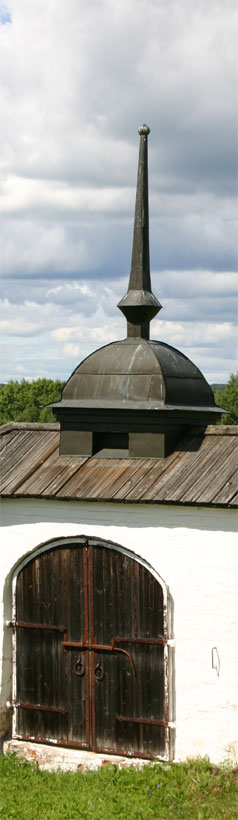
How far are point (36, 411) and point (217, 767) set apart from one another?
57.3m

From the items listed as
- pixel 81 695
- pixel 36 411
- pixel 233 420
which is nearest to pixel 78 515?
pixel 81 695

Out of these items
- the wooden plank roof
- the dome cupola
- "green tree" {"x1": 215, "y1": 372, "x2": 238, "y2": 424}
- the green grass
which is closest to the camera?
the green grass

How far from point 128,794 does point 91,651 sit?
1699 mm

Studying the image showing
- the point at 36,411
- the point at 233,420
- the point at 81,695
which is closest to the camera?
the point at 81,695

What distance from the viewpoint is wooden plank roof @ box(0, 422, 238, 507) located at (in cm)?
1042

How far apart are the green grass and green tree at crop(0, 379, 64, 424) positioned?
186ft

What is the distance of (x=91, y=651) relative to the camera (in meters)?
10.9

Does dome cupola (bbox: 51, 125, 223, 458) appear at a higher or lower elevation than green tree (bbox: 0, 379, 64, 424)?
lower

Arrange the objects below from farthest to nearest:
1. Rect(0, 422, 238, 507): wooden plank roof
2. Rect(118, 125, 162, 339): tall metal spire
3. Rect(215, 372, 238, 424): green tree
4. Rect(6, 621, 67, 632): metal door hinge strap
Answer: Rect(215, 372, 238, 424): green tree → Rect(118, 125, 162, 339): tall metal spire → Rect(6, 621, 67, 632): metal door hinge strap → Rect(0, 422, 238, 507): wooden plank roof

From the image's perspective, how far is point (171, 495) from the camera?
34.1 ft

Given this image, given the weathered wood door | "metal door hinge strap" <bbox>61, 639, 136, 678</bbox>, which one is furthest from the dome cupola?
"metal door hinge strap" <bbox>61, 639, 136, 678</bbox>

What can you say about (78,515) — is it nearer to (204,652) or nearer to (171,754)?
(204,652)

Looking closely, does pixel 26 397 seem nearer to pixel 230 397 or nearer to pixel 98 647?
pixel 230 397

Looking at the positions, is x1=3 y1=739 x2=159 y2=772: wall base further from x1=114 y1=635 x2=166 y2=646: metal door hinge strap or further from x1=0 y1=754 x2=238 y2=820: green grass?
x1=114 y1=635 x2=166 y2=646: metal door hinge strap
